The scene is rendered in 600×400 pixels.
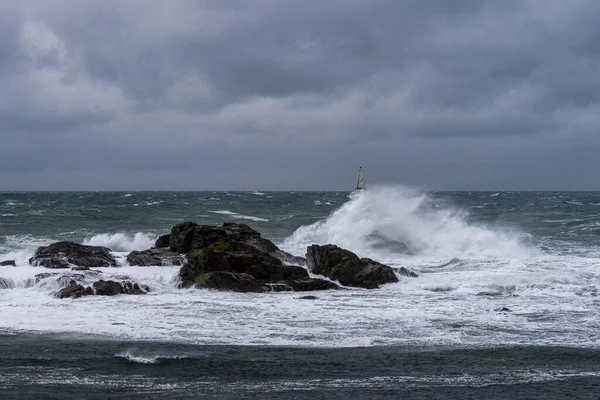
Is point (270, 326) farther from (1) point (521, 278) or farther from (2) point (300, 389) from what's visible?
(1) point (521, 278)

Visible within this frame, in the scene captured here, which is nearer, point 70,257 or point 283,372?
point 283,372

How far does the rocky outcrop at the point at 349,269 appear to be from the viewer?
25.6m

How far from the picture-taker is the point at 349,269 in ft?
85.0

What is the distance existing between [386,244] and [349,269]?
12604mm

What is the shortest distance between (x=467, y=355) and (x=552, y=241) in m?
31.7

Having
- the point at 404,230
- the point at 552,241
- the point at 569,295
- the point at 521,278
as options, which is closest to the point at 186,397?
the point at 569,295

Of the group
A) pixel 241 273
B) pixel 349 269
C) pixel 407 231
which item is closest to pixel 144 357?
pixel 241 273

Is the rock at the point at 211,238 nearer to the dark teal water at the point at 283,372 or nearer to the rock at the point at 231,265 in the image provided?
the rock at the point at 231,265

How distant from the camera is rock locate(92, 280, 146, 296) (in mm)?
22156

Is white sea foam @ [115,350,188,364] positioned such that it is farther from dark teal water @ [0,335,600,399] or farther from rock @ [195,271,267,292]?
rock @ [195,271,267,292]

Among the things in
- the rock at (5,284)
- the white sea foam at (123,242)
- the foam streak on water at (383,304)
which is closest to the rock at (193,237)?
the foam streak on water at (383,304)

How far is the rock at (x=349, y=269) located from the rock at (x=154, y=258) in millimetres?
6384

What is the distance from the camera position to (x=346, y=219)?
4528cm

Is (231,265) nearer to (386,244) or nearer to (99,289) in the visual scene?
(99,289)
